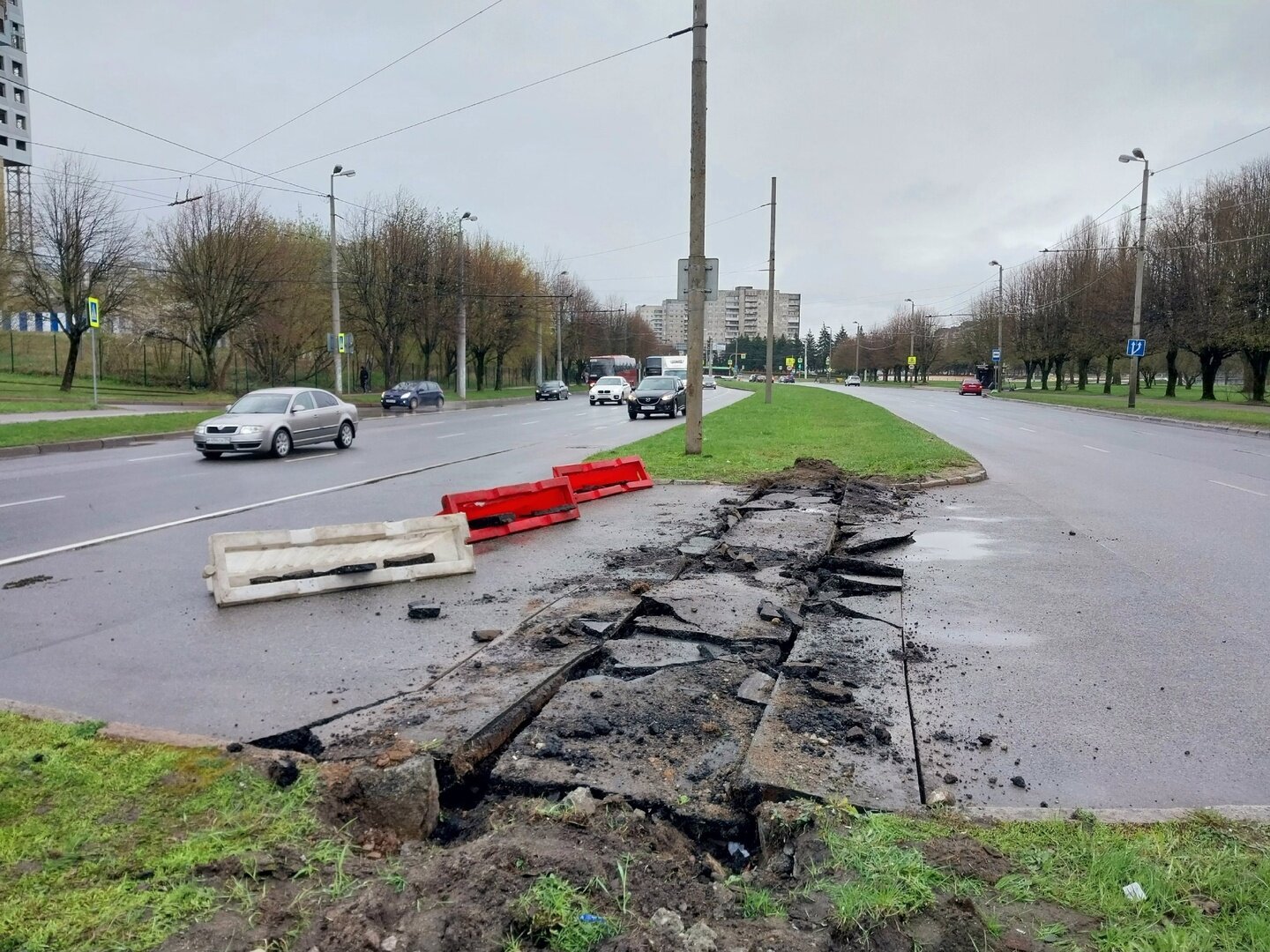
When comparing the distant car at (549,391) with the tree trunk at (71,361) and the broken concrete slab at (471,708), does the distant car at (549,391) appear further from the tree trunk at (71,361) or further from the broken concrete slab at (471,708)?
the broken concrete slab at (471,708)

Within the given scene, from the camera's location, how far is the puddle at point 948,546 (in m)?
9.09

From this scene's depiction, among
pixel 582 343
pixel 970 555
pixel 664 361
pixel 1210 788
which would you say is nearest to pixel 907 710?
pixel 1210 788

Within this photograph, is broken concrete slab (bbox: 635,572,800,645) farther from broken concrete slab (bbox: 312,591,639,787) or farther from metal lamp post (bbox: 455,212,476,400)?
metal lamp post (bbox: 455,212,476,400)

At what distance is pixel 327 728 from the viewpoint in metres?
4.50

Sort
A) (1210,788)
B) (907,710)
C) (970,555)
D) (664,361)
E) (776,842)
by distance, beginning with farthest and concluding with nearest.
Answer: (664,361) → (970,555) → (907,710) → (1210,788) → (776,842)

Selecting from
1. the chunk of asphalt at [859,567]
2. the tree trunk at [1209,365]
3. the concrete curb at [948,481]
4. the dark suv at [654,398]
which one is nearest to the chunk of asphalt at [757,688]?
the chunk of asphalt at [859,567]

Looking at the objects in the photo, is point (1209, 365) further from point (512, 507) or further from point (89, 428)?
point (89, 428)

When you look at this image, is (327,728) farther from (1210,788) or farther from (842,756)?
(1210,788)

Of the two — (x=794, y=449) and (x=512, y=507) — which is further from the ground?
(x=794, y=449)

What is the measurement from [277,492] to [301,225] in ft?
146

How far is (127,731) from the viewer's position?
14.1ft

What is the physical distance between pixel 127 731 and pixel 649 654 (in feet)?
9.32

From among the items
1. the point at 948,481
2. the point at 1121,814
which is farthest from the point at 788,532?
the point at 1121,814

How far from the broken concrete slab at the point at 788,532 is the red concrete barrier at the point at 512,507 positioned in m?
2.26
